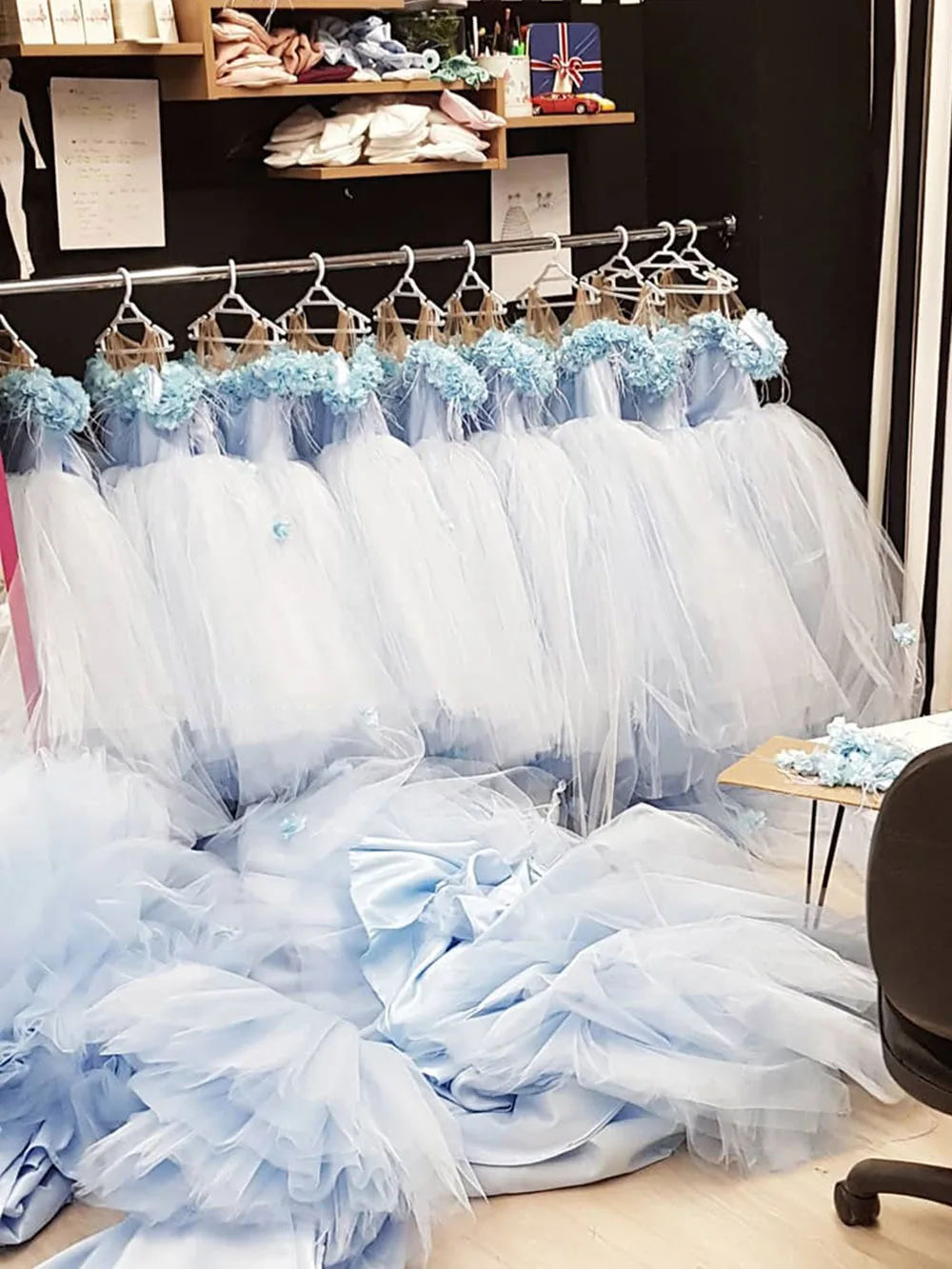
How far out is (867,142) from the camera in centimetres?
374

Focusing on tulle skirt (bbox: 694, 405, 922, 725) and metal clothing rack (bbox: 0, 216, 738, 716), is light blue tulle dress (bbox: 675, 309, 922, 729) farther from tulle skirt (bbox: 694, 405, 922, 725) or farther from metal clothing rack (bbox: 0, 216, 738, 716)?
metal clothing rack (bbox: 0, 216, 738, 716)

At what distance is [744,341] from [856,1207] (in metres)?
1.78

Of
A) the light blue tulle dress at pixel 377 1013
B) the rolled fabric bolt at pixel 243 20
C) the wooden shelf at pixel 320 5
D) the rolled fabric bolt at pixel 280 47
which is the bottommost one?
the light blue tulle dress at pixel 377 1013

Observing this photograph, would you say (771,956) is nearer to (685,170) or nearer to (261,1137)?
(261,1137)

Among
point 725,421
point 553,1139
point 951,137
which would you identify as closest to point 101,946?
point 553,1139

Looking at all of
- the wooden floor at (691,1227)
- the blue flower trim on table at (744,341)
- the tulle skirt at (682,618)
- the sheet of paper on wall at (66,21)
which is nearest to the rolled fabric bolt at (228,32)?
the sheet of paper on wall at (66,21)

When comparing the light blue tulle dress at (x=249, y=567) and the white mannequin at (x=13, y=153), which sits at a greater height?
the white mannequin at (x=13, y=153)

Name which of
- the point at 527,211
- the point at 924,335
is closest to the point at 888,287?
the point at 924,335

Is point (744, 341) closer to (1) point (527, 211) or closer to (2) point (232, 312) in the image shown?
(1) point (527, 211)

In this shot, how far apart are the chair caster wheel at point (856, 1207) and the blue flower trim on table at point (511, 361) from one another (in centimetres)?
159

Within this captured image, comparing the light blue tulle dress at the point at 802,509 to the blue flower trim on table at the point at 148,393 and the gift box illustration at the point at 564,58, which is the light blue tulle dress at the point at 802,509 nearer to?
the gift box illustration at the point at 564,58

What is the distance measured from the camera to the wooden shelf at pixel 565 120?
130 inches

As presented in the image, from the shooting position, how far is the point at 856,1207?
2230 millimetres

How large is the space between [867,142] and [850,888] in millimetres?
1741
